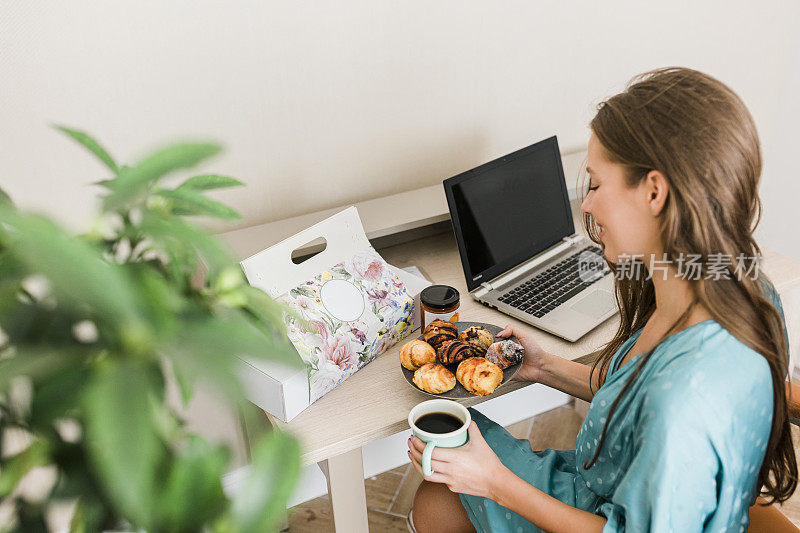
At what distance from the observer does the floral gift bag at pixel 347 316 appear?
111 centimetres

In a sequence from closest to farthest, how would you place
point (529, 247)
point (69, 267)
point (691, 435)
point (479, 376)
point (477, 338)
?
1. point (69, 267)
2. point (691, 435)
3. point (479, 376)
4. point (477, 338)
5. point (529, 247)

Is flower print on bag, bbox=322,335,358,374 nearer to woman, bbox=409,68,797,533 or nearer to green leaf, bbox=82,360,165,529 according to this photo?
woman, bbox=409,68,797,533

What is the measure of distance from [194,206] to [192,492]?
143 millimetres

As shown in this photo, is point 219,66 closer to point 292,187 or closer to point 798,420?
point 292,187

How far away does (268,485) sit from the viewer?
28 cm

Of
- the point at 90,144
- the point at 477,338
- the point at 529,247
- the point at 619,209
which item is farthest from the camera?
the point at 529,247

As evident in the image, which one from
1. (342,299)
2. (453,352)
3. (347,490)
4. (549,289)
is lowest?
(347,490)

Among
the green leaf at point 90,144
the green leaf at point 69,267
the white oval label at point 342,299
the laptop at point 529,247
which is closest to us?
the green leaf at point 69,267

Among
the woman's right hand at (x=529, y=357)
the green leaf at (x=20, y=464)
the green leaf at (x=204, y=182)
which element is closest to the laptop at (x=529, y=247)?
the woman's right hand at (x=529, y=357)

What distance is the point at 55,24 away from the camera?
3.95 ft

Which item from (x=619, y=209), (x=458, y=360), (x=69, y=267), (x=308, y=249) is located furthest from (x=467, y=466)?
(x=69, y=267)

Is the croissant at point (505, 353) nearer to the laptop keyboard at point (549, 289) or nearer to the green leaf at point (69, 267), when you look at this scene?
the laptop keyboard at point (549, 289)

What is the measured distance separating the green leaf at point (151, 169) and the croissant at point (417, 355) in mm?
858

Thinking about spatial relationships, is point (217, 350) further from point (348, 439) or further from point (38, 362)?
point (348, 439)
